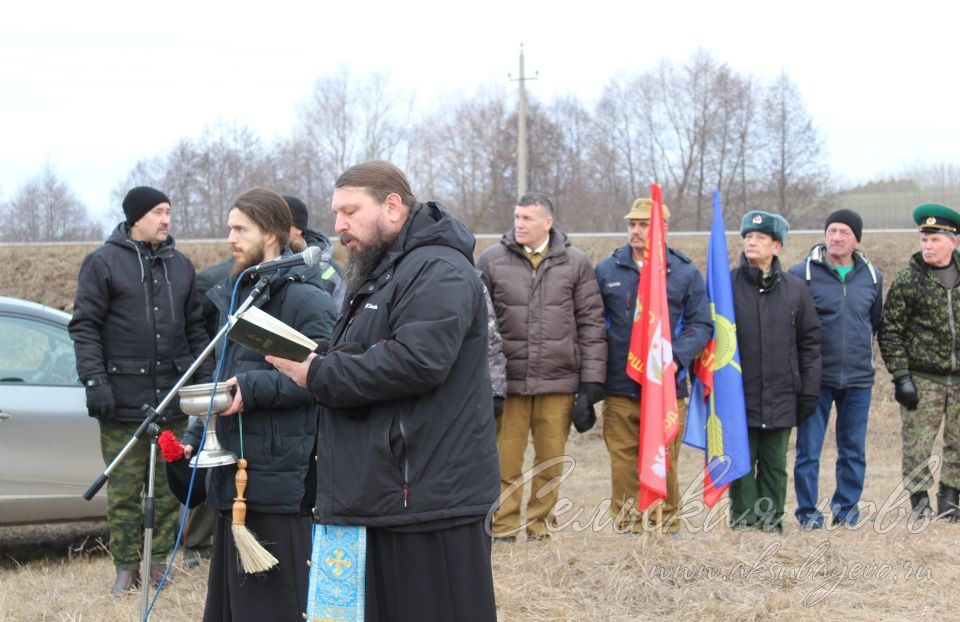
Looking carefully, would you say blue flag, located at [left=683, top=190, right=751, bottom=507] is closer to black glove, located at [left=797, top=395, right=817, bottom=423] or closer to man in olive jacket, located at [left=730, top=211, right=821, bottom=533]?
man in olive jacket, located at [left=730, top=211, right=821, bottom=533]

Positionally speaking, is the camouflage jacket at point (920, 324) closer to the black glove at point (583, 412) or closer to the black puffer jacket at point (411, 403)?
the black glove at point (583, 412)

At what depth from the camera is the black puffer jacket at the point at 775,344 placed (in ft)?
23.0

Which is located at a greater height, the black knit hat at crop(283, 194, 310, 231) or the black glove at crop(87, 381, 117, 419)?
the black knit hat at crop(283, 194, 310, 231)

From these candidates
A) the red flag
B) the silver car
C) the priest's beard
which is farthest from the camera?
the silver car

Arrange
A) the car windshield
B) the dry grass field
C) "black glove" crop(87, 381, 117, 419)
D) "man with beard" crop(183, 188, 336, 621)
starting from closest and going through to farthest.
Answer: "man with beard" crop(183, 188, 336, 621), the dry grass field, "black glove" crop(87, 381, 117, 419), the car windshield

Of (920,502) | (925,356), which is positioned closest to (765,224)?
(925,356)

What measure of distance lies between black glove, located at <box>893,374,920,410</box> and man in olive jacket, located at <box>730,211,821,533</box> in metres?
0.78

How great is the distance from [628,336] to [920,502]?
8.51 feet

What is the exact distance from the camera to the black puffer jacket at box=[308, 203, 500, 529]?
330 centimetres

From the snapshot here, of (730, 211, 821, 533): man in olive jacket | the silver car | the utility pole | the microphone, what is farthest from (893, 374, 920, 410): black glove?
the utility pole

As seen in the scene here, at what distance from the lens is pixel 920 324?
7.56m

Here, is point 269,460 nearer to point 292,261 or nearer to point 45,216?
point 292,261

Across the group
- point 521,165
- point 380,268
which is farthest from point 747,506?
point 521,165

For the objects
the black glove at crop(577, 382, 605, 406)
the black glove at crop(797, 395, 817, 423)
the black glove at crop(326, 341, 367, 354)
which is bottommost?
the black glove at crop(797, 395, 817, 423)
